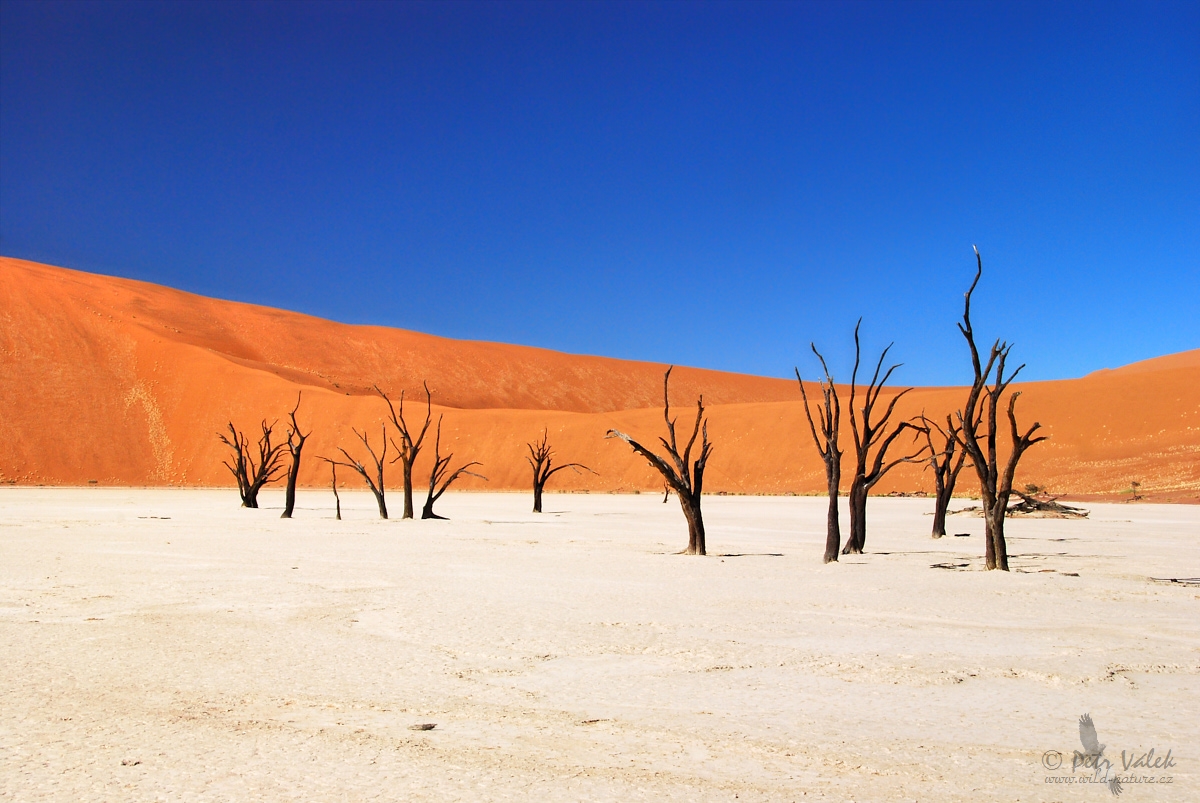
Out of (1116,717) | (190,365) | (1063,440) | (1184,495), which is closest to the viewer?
(1116,717)

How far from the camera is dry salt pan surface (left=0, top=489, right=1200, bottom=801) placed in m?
4.36

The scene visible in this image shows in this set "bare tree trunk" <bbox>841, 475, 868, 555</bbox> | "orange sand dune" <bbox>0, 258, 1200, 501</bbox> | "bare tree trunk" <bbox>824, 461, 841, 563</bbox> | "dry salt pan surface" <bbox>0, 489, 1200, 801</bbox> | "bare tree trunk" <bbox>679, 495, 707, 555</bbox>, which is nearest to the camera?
"dry salt pan surface" <bbox>0, 489, 1200, 801</bbox>

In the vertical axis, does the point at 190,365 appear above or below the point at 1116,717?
above

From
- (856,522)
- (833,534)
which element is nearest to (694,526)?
(833,534)

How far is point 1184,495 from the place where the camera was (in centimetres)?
3756

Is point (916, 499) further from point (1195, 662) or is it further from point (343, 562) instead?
point (1195, 662)

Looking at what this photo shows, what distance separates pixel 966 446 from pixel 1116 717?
827 centimetres

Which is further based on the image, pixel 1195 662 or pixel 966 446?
pixel 966 446

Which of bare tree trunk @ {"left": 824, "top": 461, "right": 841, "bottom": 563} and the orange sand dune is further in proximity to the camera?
the orange sand dune

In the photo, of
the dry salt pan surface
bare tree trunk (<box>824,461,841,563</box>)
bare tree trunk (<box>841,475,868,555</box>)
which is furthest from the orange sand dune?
the dry salt pan surface

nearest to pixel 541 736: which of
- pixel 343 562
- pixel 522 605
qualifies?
pixel 522 605

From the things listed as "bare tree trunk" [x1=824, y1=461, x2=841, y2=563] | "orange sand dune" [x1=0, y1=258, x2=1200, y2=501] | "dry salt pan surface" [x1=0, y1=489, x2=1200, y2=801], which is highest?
"orange sand dune" [x1=0, y1=258, x2=1200, y2=501]

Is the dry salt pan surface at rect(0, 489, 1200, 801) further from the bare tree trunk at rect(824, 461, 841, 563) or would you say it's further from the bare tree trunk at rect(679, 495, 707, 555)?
the bare tree trunk at rect(679, 495, 707, 555)

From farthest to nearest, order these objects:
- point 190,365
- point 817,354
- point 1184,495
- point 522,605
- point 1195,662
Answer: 1. point 190,365
2. point 1184,495
3. point 817,354
4. point 522,605
5. point 1195,662
